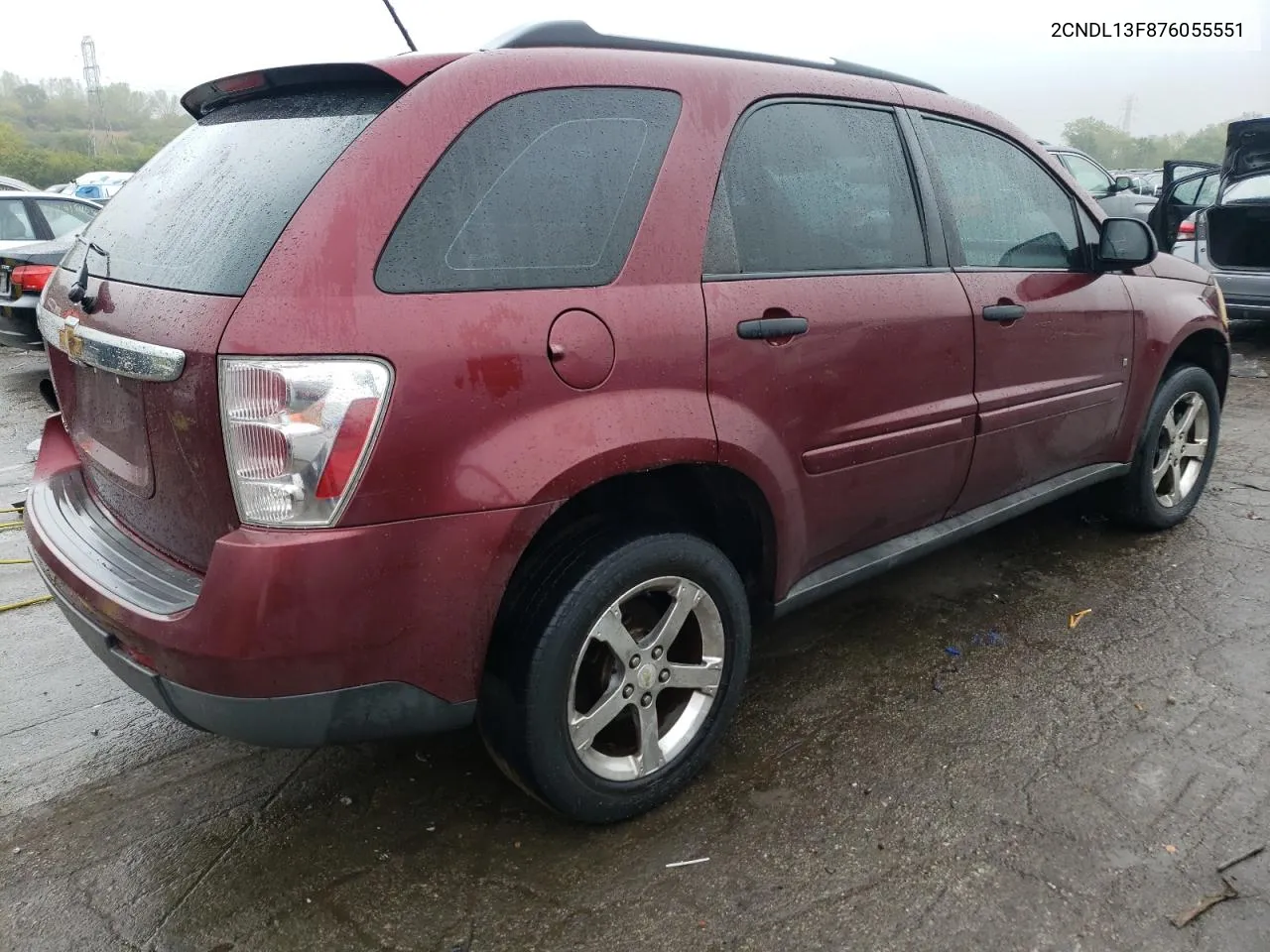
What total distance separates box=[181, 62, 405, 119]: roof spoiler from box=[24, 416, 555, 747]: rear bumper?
0.95 meters

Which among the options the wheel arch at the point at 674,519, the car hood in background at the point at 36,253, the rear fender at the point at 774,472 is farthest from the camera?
the car hood in background at the point at 36,253

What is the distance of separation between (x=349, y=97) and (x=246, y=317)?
59 centimetres

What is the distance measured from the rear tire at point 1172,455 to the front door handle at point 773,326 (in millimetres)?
2252

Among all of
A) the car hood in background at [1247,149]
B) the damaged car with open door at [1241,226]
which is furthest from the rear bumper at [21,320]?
the car hood in background at [1247,149]

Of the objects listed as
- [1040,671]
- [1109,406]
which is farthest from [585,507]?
[1109,406]

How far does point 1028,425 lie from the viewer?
3266 mm

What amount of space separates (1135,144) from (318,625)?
87590mm

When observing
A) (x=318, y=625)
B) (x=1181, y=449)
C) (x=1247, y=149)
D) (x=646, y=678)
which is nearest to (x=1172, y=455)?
(x=1181, y=449)

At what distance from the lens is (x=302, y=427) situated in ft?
5.73

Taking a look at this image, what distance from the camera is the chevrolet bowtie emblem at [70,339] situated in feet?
7.14

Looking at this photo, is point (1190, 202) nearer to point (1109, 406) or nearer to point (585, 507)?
point (1109, 406)

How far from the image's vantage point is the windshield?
26.5 ft

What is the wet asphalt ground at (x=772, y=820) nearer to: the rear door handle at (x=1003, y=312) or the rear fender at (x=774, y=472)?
the rear fender at (x=774, y=472)

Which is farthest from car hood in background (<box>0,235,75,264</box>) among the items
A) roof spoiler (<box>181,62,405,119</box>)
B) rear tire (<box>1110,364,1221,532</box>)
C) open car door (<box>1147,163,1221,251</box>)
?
open car door (<box>1147,163,1221,251</box>)
